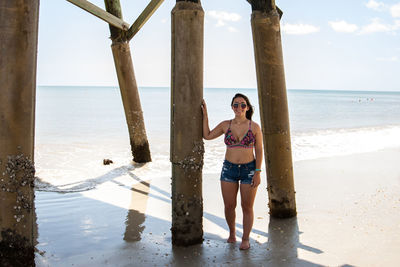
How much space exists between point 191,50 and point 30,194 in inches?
67.2

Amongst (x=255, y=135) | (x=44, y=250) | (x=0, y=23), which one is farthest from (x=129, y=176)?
(x=0, y=23)

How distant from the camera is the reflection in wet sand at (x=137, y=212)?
420 cm

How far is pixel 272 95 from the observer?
429cm

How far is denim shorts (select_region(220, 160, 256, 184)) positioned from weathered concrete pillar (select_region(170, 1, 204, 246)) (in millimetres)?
277

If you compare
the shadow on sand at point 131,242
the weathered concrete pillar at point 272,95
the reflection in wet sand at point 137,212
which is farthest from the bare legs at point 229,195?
the reflection in wet sand at point 137,212

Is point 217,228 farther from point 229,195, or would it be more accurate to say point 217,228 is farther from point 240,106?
point 240,106

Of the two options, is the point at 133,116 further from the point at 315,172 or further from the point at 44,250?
the point at 44,250

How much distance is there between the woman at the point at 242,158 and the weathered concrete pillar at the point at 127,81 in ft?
13.5

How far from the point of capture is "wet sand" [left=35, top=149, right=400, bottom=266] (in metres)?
3.54

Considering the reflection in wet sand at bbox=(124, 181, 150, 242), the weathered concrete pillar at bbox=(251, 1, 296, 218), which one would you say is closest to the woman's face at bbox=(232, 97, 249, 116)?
the weathered concrete pillar at bbox=(251, 1, 296, 218)

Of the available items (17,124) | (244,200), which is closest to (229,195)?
(244,200)

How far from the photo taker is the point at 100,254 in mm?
3680

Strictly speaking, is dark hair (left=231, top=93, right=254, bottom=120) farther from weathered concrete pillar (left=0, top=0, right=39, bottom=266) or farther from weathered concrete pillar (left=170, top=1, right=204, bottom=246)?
weathered concrete pillar (left=0, top=0, right=39, bottom=266)

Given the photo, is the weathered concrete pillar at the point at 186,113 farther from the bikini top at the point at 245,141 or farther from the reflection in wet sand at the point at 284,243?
the reflection in wet sand at the point at 284,243
